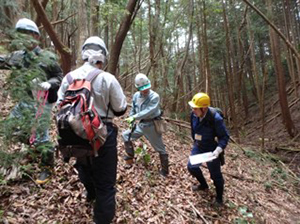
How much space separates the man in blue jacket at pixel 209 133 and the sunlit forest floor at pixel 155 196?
560mm

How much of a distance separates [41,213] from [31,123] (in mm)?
1369

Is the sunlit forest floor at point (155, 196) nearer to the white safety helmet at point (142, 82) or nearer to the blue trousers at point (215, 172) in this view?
the blue trousers at point (215, 172)

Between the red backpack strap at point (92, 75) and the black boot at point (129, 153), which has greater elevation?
the red backpack strap at point (92, 75)

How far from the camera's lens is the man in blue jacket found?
4.12m

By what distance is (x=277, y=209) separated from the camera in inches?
214

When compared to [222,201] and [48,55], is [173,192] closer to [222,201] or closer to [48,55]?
[222,201]

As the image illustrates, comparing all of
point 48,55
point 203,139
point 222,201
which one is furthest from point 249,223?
point 48,55

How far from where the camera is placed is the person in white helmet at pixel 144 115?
454cm

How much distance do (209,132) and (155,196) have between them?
1.48m

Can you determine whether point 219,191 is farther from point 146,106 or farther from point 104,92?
point 104,92

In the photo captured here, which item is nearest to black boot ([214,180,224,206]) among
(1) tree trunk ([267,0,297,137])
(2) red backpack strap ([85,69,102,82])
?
(2) red backpack strap ([85,69,102,82])

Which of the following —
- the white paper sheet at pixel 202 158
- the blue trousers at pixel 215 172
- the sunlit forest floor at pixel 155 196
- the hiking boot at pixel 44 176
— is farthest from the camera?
the blue trousers at pixel 215 172

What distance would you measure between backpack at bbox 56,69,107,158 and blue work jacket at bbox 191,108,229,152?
2294 millimetres

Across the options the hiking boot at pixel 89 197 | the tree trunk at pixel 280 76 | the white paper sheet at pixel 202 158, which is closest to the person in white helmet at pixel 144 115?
the white paper sheet at pixel 202 158
